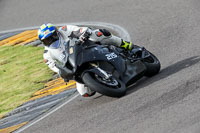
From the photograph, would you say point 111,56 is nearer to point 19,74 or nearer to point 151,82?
point 151,82

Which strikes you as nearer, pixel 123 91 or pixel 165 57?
pixel 123 91

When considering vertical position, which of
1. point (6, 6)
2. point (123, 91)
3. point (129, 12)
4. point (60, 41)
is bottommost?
point (6, 6)

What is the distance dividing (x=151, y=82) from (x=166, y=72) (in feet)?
1.45

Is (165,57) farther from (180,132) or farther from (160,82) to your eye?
(180,132)

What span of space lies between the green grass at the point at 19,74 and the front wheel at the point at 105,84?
2.61 m

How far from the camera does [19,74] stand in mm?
12055

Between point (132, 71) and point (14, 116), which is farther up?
point (132, 71)

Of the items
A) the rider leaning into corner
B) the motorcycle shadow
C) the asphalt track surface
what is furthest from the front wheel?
the rider leaning into corner

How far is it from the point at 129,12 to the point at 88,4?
199 cm

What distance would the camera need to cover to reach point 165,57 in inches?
394

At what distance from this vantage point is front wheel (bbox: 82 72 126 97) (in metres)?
8.12

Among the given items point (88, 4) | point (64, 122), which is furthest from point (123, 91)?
point (88, 4)

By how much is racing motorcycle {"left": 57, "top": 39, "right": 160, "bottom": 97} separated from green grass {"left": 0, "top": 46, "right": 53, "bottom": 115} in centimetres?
234

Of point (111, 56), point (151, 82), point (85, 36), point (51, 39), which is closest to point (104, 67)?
point (111, 56)
